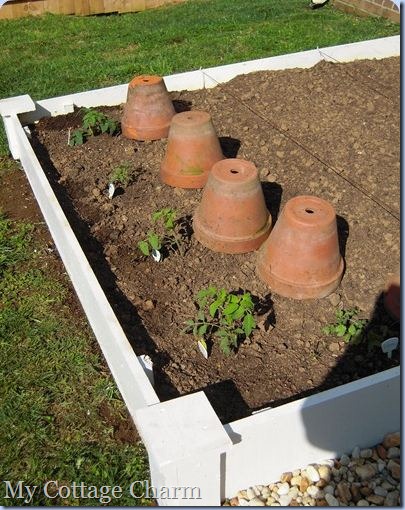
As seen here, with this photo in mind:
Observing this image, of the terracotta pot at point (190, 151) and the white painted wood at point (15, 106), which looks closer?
the terracotta pot at point (190, 151)

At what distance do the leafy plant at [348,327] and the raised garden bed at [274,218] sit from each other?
0.15 feet

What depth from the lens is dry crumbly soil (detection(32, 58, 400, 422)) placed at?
3.05m

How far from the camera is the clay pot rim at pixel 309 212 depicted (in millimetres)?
3232

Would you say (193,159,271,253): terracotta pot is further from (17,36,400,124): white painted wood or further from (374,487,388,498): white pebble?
(17,36,400,124): white painted wood

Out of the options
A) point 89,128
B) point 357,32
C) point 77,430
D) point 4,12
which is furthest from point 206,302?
point 4,12

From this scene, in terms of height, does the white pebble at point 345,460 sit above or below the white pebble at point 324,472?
below

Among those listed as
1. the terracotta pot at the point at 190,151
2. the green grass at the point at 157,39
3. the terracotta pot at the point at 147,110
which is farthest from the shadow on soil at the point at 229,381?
the green grass at the point at 157,39

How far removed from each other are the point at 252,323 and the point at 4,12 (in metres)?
7.87

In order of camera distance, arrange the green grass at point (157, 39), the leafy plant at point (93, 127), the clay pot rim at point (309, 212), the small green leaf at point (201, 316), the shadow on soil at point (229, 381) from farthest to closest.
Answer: the green grass at point (157, 39), the leafy plant at point (93, 127), the clay pot rim at point (309, 212), the small green leaf at point (201, 316), the shadow on soil at point (229, 381)

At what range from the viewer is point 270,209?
4.10 meters

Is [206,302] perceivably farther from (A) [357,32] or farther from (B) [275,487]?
(A) [357,32]

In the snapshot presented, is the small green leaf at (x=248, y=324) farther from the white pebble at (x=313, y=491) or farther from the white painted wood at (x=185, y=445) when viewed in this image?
the white pebble at (x=313, y=491)

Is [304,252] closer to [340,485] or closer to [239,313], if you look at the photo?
[239,313]

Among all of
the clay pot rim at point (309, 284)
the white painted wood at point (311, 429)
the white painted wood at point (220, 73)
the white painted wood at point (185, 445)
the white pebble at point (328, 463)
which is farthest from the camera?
the white painted wood at point (220, 73)
